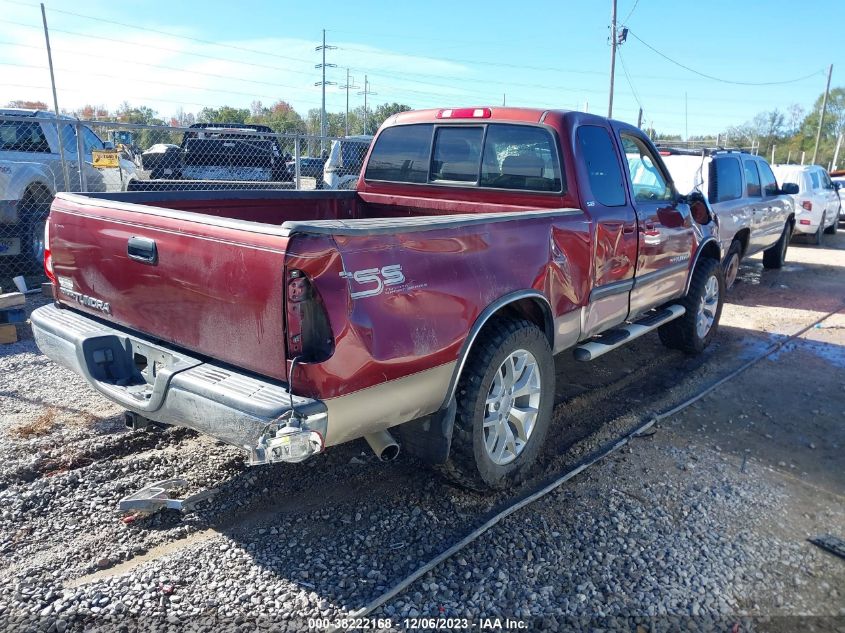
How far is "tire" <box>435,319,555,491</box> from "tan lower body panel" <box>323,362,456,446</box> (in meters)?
0.25

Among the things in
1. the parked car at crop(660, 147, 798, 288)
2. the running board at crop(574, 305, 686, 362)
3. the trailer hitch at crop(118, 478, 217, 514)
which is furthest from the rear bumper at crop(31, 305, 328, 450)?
the parked car at crop(660, 147, 798, 288)

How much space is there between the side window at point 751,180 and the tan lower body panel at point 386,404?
807cm

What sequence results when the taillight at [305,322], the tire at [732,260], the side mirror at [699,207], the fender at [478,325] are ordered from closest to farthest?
the taillight at [305,322], the fender at [478,325], the side mirror at [699,207], the tire at [732,260]

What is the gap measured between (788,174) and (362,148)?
9285 mm

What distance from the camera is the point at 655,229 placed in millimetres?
5129

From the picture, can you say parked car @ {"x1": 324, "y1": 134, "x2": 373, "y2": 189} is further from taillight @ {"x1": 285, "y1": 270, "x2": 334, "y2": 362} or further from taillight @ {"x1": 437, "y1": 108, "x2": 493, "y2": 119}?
taillight @ {"x1": 285, "y1": 270, "x2": 334, "y2": 362}

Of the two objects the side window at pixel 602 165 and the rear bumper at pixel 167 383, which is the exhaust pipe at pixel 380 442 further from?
the side window at pixel 602 165

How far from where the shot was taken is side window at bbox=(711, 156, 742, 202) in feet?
28.7

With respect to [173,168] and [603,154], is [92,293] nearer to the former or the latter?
[603,154]

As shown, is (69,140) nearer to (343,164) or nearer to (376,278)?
(343,164)

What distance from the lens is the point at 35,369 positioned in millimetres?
5395

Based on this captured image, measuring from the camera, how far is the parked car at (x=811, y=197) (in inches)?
565

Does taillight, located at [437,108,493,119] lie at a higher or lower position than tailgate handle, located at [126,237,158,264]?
higher

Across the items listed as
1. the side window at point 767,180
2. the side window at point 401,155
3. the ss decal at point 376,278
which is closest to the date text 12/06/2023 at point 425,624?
the ss decal at point 376,278
